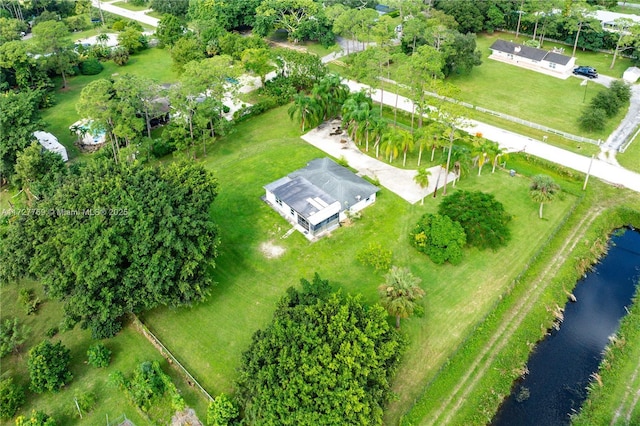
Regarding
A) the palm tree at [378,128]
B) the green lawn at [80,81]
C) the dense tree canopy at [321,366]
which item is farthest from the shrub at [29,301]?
the palm tree at [378,128]

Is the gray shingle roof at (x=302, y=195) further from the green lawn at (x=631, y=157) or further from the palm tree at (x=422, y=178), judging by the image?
the green lawn at (x=631, y=157)

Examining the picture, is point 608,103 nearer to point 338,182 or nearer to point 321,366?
point 338,182

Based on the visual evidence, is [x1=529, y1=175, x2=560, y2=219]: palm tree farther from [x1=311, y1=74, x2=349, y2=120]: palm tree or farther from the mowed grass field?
[x1=311, y1=74, x2=349, y2=120]: palm tree

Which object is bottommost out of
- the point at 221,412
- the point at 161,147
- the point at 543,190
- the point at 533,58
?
the point at 221,412

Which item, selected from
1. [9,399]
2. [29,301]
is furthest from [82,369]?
[29,301]

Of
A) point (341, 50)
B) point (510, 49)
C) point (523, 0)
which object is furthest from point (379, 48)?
point (523, 0)

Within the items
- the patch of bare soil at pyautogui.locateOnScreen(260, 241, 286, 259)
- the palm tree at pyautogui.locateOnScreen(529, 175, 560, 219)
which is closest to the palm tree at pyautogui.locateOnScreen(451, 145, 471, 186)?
the palm tree at pyautogui.locateOnScreen(529, 175, 560, 219)

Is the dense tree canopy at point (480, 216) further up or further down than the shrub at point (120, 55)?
further down
